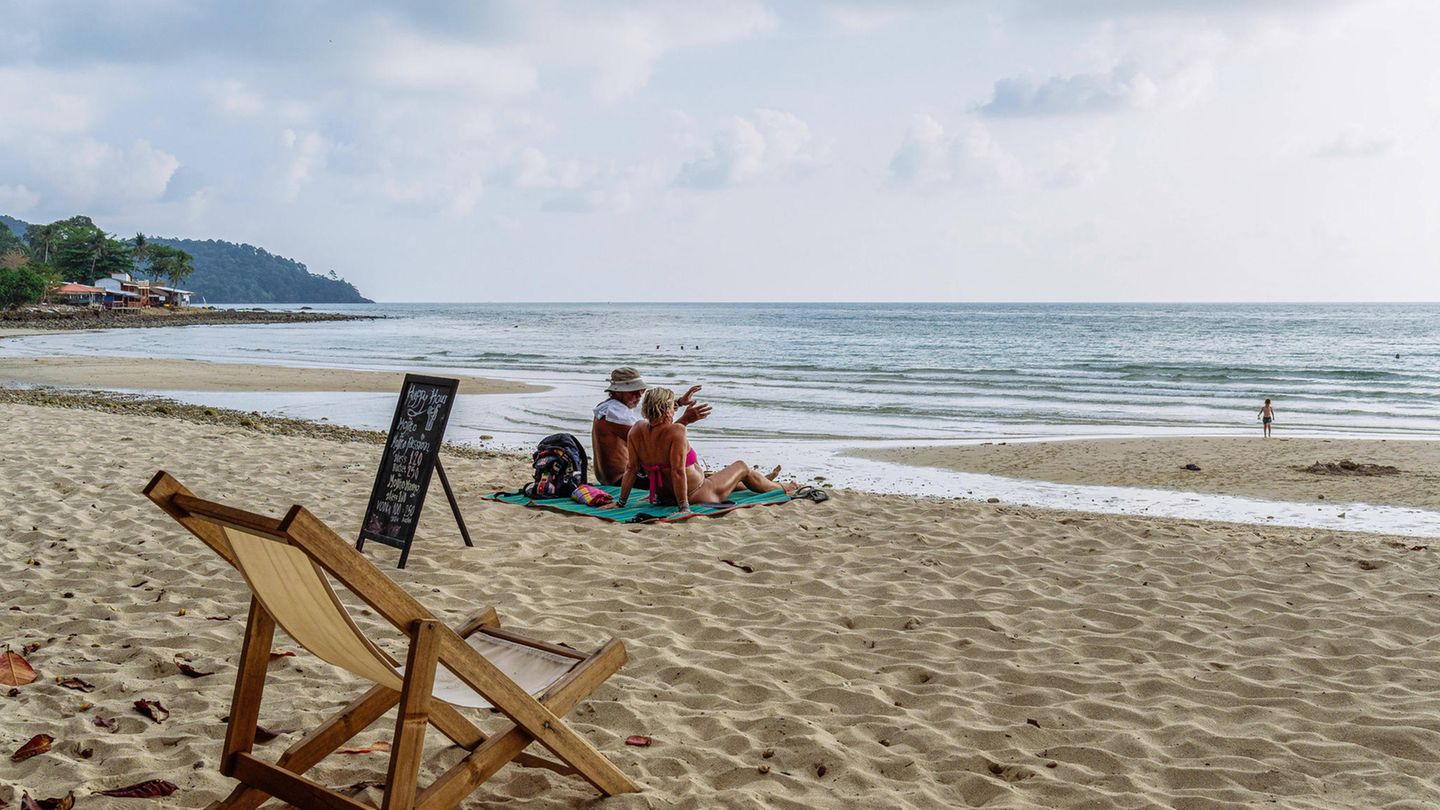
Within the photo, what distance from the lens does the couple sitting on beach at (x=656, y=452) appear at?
23.2 feet

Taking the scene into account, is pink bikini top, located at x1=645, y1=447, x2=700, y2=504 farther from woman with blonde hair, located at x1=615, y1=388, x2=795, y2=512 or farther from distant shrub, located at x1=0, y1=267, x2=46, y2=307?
distant shrub, located at x1=0, y1=267, x2=46, y2=307

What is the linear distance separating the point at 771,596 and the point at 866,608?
50 cm

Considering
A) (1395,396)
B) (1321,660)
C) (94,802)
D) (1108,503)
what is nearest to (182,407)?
(1108,503)

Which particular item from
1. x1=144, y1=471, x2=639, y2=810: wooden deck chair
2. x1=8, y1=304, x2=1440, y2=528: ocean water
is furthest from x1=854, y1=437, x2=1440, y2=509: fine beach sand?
x1=144, y1=471, x2=639, y2=810: wooden deck chair

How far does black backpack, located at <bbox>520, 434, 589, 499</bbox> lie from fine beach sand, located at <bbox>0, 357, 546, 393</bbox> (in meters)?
14.4

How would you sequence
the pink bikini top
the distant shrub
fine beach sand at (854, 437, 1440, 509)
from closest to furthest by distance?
1. the pink bikini top
2. fine beach sand at (854, 437, 1440, 509)
3. the distant shrub

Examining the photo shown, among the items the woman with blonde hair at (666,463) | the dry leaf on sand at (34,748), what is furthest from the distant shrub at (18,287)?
the dry leaf on sand at (34,748)

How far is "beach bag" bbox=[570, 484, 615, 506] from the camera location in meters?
7.40

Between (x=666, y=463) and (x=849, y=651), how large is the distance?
10.2 feet

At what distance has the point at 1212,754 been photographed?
332 centimetres

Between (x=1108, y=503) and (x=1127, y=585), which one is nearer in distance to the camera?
(x=1127, y=585)

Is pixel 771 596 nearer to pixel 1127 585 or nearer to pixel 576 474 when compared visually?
pixel 1127 585

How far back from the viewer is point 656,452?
7281 millimetres

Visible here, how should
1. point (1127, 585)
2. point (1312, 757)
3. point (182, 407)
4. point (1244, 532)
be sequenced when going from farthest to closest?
point (182, 407) → point (1244, 532) → point (1127, 585) → point (1312, 757)
